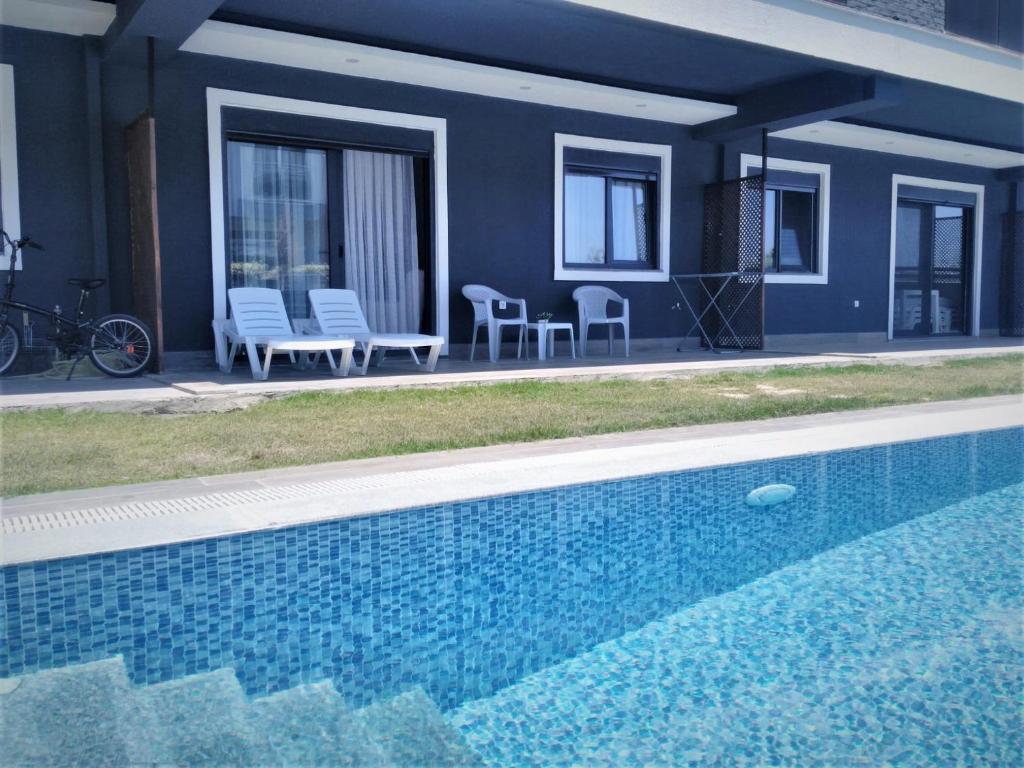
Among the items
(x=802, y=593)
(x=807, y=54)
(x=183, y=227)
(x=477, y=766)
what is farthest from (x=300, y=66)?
(x=477, y=766)

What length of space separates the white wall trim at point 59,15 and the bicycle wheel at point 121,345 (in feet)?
7.91

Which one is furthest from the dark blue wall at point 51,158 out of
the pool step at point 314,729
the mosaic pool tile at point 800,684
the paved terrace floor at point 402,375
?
the mosaic pool tile at point 800,684

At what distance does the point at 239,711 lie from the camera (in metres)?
2.16

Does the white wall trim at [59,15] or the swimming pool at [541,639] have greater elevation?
the white wall trim at [59,15]

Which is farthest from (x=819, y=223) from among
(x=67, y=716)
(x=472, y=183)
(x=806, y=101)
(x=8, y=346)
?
(x=67, y=716)

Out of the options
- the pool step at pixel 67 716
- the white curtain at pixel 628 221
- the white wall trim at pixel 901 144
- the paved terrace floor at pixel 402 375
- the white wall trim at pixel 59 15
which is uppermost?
the white wall trim at pixel 901 144

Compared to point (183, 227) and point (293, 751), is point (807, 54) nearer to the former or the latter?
point (183, 227)

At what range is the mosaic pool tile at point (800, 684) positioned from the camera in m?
2.01

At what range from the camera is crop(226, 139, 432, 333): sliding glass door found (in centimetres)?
851

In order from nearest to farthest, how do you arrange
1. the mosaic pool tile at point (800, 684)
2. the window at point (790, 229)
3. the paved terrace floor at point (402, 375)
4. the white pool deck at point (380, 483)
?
the mosaic pool tile at point (800, 684) → the white pool deck at point (380, 483) → the paved terrace floor at point (402, 375) → the window at point (790, 229)

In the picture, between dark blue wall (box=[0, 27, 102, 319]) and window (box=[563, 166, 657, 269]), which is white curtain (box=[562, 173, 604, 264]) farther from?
dark blue wall (box=[0, 27, 102, 319])

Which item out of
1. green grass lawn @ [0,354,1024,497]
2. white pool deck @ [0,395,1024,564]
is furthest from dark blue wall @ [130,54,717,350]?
white pool deck @ [0,395,1024,564]

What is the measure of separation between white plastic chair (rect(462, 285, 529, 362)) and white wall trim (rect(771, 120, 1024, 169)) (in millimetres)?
4621

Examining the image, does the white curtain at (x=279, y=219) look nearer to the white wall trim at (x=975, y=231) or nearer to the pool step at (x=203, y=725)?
the pool step at (x=203, y=725)
